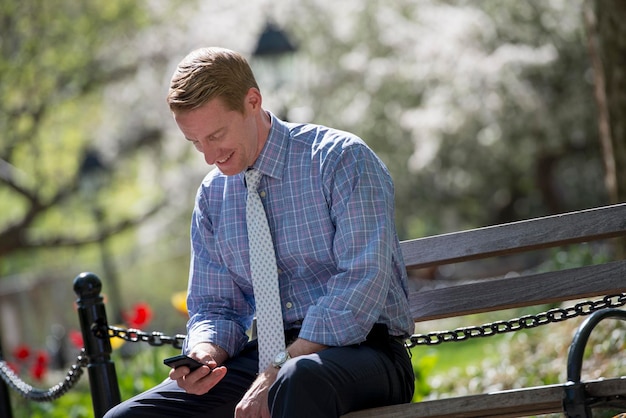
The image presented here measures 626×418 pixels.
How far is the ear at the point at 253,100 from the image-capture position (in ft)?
11.8

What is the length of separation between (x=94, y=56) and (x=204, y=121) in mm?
15078

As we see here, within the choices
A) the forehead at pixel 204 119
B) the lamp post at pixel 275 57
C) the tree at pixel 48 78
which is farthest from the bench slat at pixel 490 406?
the tree at pixel 48 78

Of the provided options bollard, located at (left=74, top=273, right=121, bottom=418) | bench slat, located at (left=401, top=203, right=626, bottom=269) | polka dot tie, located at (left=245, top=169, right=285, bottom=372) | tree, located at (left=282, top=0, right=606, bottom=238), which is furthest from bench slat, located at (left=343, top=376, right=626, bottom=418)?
tree, located at (left=282, top=0, right=606, bottom=238)

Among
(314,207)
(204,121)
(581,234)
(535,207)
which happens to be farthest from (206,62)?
(535,207)

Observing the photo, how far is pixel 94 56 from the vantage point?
17.9 meters

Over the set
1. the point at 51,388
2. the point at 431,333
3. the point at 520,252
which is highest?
the point at 520,252

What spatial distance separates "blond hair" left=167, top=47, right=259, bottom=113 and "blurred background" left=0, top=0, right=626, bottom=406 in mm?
9583

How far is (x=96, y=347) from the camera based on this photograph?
435 centimetres

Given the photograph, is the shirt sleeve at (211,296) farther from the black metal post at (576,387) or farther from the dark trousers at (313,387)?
the black metal post at (576,387)

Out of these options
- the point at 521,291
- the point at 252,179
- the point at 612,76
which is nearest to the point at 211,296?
the point at 252,179

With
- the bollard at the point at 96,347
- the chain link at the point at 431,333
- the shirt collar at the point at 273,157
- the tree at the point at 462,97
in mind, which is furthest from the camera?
the tree at the point at 462,97

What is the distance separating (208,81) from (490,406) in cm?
143

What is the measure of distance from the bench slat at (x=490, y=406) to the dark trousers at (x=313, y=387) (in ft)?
0.40

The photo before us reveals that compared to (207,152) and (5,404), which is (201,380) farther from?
(5,404)
